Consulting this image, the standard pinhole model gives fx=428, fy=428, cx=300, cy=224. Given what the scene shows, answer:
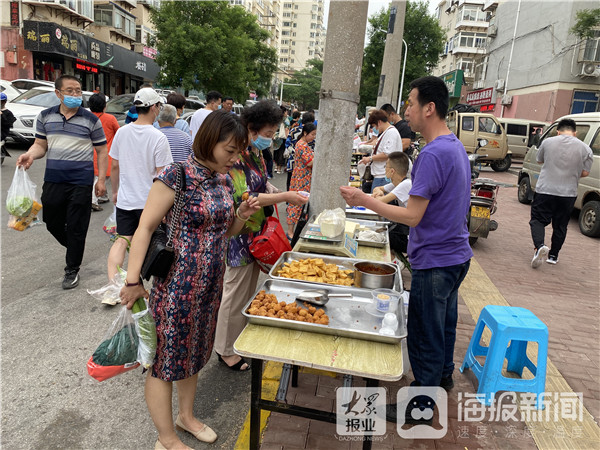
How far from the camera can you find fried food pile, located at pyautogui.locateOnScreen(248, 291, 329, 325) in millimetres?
2223

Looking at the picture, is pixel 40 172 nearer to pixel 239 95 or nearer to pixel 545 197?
pixel 545 197

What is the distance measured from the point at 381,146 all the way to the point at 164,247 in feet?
16.0

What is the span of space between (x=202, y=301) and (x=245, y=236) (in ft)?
3.03

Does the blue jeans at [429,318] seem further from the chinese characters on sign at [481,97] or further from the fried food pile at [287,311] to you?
the chinese characters on sign at [481,97]

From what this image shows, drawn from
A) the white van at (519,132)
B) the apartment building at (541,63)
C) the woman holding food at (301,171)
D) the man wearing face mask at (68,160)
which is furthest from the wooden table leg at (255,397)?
the apartment building at (541,63)

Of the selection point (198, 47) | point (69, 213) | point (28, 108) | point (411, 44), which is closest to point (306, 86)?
point (411, 44)

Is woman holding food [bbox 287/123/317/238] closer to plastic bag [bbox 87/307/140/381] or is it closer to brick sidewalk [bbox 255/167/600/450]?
brick sidewalk [bbox 255/167/600/450]

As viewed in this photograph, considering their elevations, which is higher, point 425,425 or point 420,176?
point 420,176

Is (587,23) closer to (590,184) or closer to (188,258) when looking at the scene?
(590,184)

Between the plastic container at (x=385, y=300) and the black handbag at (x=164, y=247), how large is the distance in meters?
1.15

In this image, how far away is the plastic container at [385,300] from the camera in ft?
7.83

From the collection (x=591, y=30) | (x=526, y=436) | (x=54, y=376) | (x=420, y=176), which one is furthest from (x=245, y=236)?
(x=591, y=30)

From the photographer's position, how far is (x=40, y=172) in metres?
9.41

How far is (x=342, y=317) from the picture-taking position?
7.77 ft
